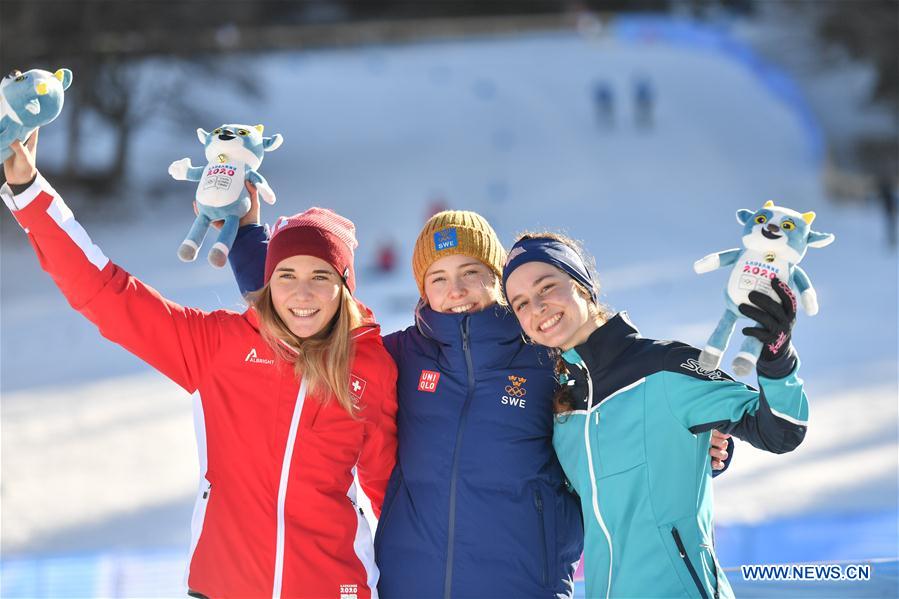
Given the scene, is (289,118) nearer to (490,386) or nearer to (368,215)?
(368,215)

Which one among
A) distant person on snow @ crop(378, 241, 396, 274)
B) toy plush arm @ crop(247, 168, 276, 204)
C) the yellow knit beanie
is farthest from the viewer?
distant person on snow @ crop(378, 241, 396, 274)

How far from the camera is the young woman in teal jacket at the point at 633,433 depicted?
9.07ft

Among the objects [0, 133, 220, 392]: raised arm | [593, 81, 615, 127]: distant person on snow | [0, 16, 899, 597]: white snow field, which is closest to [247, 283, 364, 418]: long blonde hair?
[0, 133, 220, 392]: raised arm

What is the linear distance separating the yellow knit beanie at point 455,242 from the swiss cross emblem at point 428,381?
0.92 feet

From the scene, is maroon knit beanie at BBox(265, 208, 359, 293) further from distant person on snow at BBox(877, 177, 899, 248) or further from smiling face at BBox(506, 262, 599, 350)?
distant person on snow at BBox(877, 177, 899, 248)

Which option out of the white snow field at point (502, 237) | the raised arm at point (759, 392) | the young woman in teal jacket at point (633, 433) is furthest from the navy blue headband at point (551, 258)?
the white snow field at point (502, 237)

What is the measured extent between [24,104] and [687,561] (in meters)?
2.24

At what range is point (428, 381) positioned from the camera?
10.3 ft

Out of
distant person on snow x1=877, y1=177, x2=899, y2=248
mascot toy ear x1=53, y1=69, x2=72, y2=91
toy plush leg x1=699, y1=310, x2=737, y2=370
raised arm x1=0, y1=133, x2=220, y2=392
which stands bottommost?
toy plush leg x1=699, y1=310, x2=737, y2=370

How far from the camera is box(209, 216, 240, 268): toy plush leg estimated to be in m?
3.27

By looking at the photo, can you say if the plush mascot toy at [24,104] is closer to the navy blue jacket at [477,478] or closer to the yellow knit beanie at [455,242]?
the yellow knit beanie at [455,242]

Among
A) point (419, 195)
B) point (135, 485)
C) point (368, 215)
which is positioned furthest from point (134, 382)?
point (419, 195)

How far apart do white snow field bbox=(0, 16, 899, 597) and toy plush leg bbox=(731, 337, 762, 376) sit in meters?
1.97

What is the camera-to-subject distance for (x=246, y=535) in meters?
2.92
